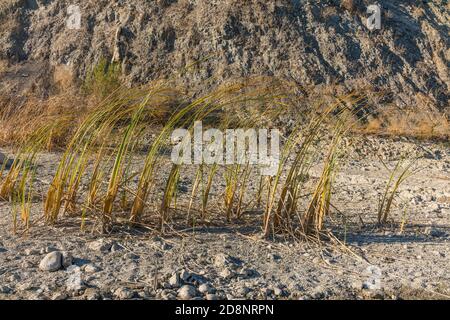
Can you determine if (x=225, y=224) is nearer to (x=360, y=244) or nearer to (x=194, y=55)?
(x=360, y=244)

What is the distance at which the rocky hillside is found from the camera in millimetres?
8992

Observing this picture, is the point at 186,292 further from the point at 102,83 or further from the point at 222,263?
the point at 102,83

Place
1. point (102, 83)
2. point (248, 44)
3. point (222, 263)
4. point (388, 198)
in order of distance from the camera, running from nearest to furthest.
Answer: point (222, 263) → point (388, 198) → point (102, 83) → point (248, 44)

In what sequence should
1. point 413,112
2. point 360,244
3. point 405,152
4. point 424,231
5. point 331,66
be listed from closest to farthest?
point 360,244
point 424,231
point 405,152
point 413,112
point 331,66

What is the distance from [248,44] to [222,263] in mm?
6802

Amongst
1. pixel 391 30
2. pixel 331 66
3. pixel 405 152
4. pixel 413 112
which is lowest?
pixel 405 152

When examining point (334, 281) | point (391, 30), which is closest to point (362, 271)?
point (334, 281)

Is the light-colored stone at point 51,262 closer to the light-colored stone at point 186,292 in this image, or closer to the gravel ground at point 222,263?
the gravel ground at point 222,263

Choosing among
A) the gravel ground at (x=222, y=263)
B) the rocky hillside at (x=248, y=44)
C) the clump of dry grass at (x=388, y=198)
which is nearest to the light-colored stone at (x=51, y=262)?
the gravel ground at (x=222, y=263)

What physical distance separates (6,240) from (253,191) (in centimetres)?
209

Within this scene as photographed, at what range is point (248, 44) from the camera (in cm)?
919

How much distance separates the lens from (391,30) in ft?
31.8

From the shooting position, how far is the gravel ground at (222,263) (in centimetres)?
256

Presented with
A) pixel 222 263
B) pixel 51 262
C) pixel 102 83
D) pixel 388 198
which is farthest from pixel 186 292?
pixel 102 83
